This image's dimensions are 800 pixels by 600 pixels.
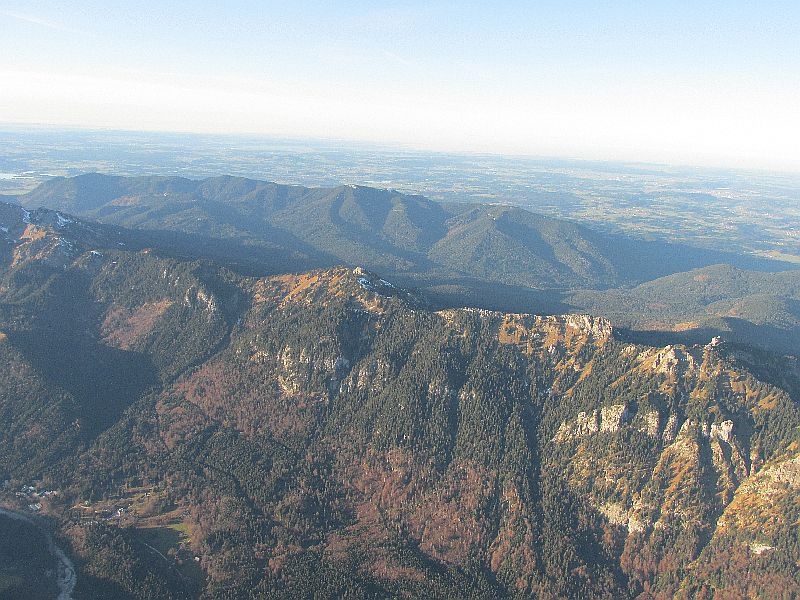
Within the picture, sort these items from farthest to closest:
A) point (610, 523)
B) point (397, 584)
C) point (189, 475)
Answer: point (189, 475) → point (610, 523) → point (397, 584)

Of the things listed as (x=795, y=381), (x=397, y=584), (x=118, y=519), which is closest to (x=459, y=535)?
(x=397, y=584)

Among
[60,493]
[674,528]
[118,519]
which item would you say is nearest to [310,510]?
[118,519]

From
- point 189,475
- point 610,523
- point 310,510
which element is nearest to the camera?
point 610,523

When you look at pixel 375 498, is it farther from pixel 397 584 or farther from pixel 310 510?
pixel 397 584

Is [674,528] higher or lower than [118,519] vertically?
higher

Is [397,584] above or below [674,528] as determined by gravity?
below

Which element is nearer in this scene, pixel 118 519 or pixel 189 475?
pixel 118 519

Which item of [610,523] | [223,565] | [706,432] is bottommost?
[223,565]

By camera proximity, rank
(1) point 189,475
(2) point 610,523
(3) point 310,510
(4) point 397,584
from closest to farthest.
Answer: (4) point 397,584 → (2) point 610,523 → (3) point 310,510 → (1) point 189,475

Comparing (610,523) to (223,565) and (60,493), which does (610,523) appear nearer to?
(223,565)
